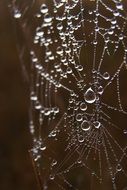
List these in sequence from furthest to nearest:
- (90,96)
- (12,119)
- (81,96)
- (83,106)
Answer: (12,119) < (81,96) < (83,106) < (90,96)

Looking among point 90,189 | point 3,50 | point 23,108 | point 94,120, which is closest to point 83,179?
point 90,189

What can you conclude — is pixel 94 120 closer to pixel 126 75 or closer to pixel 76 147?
pixel 76 147

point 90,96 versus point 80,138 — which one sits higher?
point 90,96

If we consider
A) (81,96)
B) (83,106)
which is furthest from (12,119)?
(83,106)

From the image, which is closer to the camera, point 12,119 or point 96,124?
point 96,124

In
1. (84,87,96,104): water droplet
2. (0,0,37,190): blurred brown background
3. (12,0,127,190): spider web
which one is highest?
(84,87,96,104): water droplet

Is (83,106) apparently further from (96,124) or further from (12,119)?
(12,119)

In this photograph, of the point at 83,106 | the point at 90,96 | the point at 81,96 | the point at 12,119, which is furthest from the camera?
the point at 12,119

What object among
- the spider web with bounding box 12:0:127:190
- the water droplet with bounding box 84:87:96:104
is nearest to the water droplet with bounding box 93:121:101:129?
the spider web with bounding box 12:0:127:190

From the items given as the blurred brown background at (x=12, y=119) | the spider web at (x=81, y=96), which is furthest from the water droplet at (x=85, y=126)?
the blurred brown background at (x=12, y=119)

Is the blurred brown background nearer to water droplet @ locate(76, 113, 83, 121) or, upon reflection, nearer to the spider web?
the spider web
